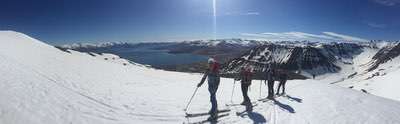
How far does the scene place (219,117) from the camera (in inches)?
480

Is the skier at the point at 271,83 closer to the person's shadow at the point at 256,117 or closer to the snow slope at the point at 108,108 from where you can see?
the snow slope at the point at 108,108

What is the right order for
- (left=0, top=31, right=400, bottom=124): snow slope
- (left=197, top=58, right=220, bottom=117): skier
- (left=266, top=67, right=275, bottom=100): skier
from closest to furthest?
(left=0, top=31, right=400, bottom=124): snow slope → (left=197, top=58, right=220, bottom=117): skier → (left=266, top=67, right=275, bottom=100): skier

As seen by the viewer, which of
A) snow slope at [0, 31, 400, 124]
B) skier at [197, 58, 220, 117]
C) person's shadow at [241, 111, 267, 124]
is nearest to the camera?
snow slope at [0, 31, 400, 124]

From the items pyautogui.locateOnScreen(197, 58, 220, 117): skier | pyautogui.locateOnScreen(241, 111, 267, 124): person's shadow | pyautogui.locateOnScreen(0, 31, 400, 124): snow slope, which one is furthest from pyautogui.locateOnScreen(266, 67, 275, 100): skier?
pyautogui.locateOnScreen(197, 58, 220, 117): skier

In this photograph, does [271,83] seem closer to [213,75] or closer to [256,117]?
[256,117]

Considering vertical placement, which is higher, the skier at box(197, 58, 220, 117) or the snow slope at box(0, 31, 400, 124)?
the skier at box(197, 58, 220, 117)

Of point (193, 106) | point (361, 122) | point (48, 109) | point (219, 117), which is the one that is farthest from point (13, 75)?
point (361, 122)

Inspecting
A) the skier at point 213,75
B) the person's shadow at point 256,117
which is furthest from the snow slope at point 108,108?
the skier at point 213,75

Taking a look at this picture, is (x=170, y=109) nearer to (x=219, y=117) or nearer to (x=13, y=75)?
(x=219, y=117)

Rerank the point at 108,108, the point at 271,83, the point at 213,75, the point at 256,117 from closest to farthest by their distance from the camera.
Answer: the point at 256,117, the point at 213,75, the point at 108,108, the point at 271,83

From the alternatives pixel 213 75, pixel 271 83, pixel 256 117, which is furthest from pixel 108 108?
pixel 271 83

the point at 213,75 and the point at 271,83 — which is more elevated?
the point at 213,75

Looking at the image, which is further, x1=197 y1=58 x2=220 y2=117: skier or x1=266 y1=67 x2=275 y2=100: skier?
x1=266 y1=67 x2=275 y2=100: skier

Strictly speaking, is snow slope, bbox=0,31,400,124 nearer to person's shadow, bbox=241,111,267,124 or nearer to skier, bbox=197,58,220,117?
person's shadow, bbox=241,111,267,124
